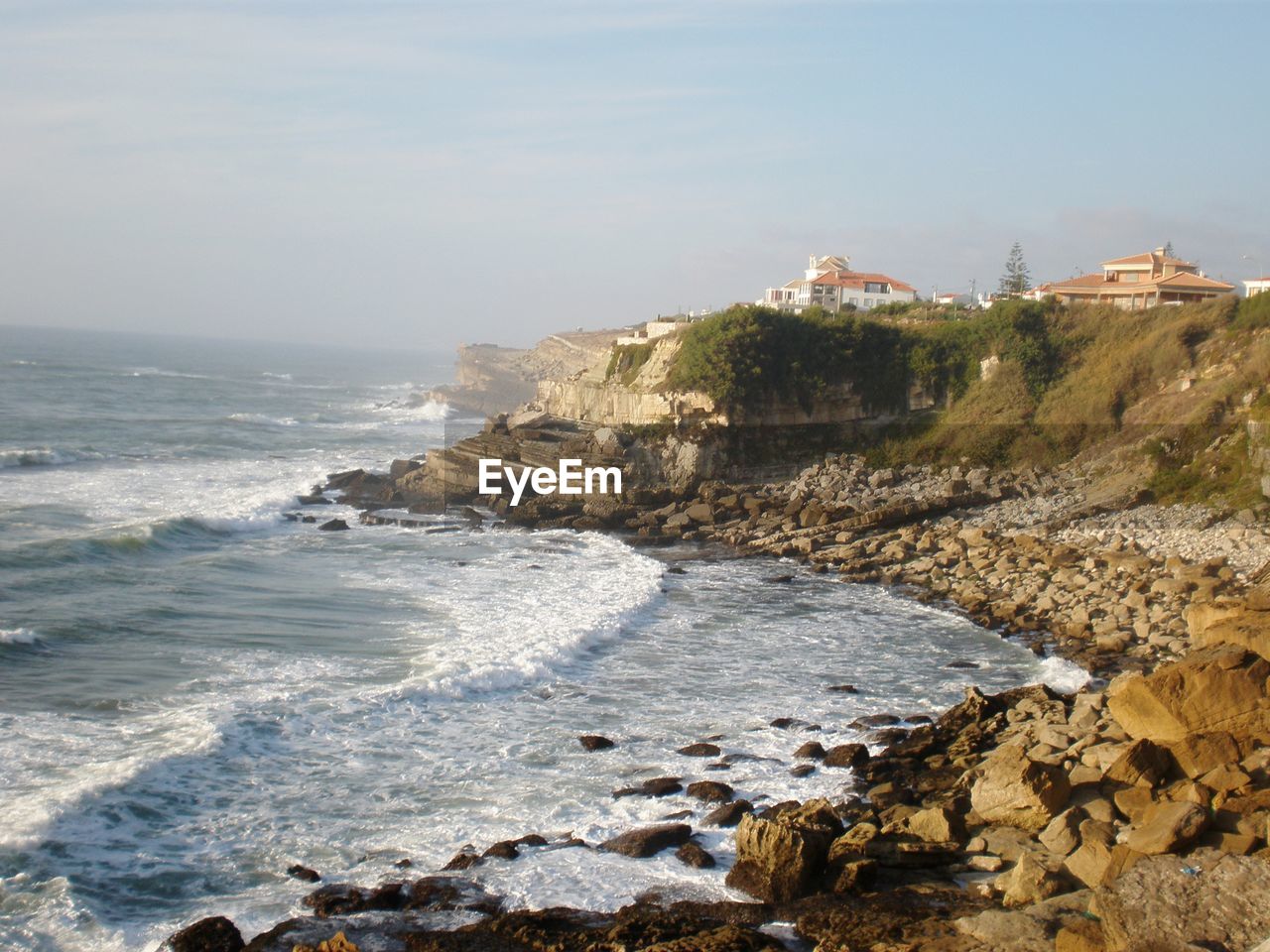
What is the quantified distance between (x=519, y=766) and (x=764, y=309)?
1117 inches

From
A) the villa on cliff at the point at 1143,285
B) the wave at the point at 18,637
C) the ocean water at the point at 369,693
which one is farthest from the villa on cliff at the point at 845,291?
the wave at the point at 18,637

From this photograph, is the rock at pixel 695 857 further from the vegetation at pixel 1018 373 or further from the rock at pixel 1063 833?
the vegetation at pixel 1018 373

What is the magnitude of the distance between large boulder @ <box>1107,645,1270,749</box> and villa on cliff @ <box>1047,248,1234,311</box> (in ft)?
97.7

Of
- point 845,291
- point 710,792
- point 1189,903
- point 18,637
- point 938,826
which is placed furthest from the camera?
point 845,291

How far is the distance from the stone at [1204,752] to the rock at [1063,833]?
1.35 m

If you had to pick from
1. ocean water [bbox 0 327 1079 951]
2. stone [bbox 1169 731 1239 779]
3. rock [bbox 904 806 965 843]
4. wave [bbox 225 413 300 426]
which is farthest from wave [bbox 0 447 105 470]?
stone [bbox 1169 731 1239 779]

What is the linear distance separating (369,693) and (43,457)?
1256 inches

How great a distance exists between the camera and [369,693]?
16766 mm

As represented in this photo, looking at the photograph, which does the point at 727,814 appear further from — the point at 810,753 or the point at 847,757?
the point at 847,757

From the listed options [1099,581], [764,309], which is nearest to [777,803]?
[1099,581]

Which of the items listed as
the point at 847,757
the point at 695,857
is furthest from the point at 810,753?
the point at 695,857

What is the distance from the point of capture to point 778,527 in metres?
30.8

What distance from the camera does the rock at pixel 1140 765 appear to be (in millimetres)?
11883

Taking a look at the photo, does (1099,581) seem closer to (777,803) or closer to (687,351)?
(777,803)
